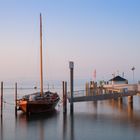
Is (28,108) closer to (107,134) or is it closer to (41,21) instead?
(41,21)

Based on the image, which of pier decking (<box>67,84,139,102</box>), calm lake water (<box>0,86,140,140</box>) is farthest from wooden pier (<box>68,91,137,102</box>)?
calm lake water (<box>0,86,140,140</box>)

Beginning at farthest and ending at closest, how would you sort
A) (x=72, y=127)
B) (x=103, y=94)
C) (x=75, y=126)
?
(x=103, y=94) → (x=75, y=126) → (x=72, y=127)

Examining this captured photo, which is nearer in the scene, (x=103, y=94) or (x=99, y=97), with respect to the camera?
(x=99, y=97)

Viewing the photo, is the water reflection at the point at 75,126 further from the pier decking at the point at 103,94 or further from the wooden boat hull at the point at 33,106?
the pier decking at the point at 103,94

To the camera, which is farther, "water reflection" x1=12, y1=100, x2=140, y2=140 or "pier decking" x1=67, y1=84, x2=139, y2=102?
"pier decking" x1=67, y1=84, x2=139, y2=102

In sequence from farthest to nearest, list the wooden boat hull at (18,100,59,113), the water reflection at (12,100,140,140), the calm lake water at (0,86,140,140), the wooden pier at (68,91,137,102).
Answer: the wooden pier at (68,91,137,102)
the wooden boat hull at (18,100,59,113)
the water reflection at (12,100,140,140)
the calm lake water at (0,86,140,140)

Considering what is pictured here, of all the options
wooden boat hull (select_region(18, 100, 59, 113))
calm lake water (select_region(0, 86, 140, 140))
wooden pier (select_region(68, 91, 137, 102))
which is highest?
wooden pier (select_region(68, 91, 137, 102))

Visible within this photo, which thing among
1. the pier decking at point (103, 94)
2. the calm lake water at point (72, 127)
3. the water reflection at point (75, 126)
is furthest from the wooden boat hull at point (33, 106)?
the pier decking at point (103, 94)

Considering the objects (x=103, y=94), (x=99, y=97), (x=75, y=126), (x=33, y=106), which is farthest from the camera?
(x=103, y=94)

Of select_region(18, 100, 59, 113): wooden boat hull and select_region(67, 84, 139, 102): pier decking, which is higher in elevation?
select_region(67, 84, 139, 102): pier decking

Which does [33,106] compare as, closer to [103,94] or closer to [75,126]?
[103,94]

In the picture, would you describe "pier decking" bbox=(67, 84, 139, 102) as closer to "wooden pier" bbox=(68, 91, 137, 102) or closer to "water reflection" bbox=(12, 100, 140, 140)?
"wooden pier" bbox=(68, 91, 137, 102)

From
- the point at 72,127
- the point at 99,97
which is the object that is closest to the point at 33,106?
the point at 99,97

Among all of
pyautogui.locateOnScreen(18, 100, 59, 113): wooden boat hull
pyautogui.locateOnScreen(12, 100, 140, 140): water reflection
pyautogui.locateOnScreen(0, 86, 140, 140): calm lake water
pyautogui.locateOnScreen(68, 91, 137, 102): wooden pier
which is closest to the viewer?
pyautogui.locateOnScreen(0, 86, 140, 140): calm lake water
